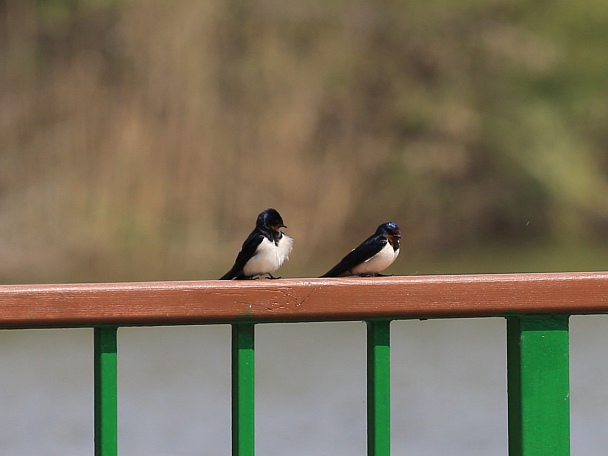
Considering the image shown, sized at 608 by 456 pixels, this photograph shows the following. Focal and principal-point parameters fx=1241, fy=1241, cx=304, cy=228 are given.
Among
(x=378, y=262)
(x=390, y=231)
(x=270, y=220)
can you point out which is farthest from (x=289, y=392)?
(x=270, y=220)

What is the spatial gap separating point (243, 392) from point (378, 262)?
130 cm

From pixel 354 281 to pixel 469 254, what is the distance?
12207 mm

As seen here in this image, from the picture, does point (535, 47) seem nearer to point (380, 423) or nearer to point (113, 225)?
point (113, 225)

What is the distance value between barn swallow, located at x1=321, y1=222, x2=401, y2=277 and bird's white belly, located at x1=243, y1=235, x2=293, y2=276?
213 mm

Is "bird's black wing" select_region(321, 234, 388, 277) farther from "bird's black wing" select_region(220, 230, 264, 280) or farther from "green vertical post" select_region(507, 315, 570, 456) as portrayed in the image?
"green vertical post" select_region(507, 315, 570, 456)

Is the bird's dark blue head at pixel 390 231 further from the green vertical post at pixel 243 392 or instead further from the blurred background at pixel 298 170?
the blurred background at pixel 298 170

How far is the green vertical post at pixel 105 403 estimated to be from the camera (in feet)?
5.42

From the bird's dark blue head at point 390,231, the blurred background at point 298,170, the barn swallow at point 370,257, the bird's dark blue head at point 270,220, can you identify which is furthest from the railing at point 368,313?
the blurred background at point 298,170

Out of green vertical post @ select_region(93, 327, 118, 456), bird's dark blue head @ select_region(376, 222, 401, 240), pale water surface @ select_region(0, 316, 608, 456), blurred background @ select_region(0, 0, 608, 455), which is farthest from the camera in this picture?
blurred background @ select_region(0, 0, 608, 455)

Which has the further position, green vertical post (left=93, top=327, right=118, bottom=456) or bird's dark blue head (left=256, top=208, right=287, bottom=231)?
bird's dark blue head (left=256, top=208, right=287, bottom=231)

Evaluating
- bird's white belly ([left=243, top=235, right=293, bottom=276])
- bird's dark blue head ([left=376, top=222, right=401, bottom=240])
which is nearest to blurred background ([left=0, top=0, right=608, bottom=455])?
bird's dark blue head ([left=376, top=222, right=401, bottom=240])

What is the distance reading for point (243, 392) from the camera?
167cm

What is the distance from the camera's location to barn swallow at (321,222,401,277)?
2.87 meters

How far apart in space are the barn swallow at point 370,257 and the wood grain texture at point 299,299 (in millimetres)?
1102
